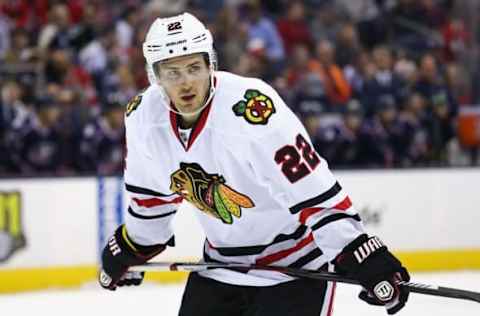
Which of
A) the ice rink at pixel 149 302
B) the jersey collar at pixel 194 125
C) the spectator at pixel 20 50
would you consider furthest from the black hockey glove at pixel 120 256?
the spectator at pixel 20 50

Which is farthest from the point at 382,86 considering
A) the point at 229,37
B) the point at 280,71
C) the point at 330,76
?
the point at 229,37

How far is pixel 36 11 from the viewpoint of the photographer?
24.4 ft

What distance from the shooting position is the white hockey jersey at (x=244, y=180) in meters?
2.56

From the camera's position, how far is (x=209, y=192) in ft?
8.93

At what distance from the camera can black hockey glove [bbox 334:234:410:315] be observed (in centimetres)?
252

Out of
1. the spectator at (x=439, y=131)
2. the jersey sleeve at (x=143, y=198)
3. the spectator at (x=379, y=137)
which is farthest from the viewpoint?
the spectator at (x=439, y=131)

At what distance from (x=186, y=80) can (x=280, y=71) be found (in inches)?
189

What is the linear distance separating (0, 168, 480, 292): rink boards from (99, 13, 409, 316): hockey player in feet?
10.0

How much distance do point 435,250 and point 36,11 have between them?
3.35m

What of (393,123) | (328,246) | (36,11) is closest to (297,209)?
(328,246)

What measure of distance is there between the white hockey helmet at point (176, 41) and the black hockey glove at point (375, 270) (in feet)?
1.96

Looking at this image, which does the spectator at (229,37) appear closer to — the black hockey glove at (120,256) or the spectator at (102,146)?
the spectator at (102,146)

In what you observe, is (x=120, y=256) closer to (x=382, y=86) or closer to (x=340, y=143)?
(x=340, y=143)

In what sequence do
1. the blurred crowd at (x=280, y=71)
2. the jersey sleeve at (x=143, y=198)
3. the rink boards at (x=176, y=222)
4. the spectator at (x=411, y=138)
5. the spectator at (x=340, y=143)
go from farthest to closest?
the spectator at (x=411, y=138) < the spectator at (x=340, y=143) < the blurred crowd at (x=280, y=71) < the rink boards at (x=176, y=222) < the jersey sleeve at (x=143, y=198)
